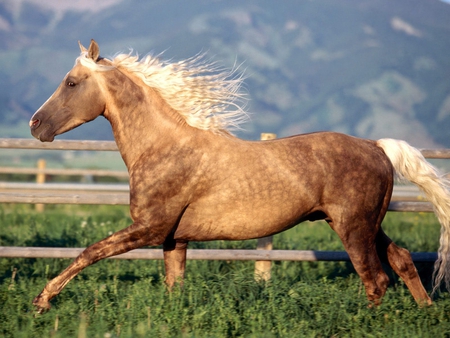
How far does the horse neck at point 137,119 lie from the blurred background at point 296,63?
391ft

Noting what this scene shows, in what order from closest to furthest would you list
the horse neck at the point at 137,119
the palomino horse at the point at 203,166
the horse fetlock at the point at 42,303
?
1. the horse fetlock at the point at 42,303
2. the palomino horse at the point at 203,166
3. the horse neck at the point at 137,119

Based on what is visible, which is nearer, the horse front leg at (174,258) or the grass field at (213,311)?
the grass field at (213,311)

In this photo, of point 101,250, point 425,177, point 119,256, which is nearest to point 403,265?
point 425,177

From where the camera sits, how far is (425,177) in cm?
496

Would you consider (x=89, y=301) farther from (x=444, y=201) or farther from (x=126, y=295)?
(x=444, y=201)

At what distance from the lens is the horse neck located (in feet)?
15.2

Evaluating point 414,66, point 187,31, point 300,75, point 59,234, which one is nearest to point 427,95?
point 414,66

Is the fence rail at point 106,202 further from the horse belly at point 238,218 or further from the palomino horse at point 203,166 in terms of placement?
the horse belly at point 238,218

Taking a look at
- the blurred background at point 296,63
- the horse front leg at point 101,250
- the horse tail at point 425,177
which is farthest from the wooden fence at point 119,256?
the blurred background at point 296,63

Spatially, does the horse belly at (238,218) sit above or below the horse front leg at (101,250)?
above

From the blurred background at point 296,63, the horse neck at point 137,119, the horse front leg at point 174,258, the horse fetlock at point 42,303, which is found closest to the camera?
the horse fetlock at point 42,303

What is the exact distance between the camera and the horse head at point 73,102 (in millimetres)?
4535

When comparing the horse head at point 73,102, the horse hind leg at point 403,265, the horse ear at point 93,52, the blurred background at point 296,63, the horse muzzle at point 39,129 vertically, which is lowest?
the horse hind leg at point 403,265

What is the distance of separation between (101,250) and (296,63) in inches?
6586
